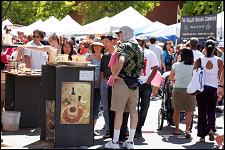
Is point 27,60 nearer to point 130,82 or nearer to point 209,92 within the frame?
point 130,82

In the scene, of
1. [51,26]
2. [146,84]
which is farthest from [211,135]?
[51,26]

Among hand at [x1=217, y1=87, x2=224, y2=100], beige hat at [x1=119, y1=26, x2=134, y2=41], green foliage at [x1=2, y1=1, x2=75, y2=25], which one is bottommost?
hand at [x1=217, y1=87, x2=224, y2=100]

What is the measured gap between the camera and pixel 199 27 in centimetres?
1828

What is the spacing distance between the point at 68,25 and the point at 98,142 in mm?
23906

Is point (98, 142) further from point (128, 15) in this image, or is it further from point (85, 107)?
point (128, 15)

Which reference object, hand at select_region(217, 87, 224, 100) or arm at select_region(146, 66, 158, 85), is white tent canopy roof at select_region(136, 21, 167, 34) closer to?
arm at select_region(146, 66, 158, 85)

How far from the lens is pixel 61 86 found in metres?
8.52

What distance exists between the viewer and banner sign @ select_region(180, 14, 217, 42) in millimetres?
17828

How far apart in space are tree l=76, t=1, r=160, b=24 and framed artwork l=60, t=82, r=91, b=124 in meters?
40.3

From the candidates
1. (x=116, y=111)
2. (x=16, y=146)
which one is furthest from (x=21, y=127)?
(x=116, y=111)

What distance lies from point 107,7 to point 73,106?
41.2 meters

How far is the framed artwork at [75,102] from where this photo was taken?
8.57 meters

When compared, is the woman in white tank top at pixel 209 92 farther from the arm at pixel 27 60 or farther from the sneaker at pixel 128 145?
the arm at pixel 27 60

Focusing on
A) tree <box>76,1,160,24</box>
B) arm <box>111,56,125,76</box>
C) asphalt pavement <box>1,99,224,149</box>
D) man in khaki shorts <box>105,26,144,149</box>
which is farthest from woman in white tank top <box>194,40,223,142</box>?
tree <box>76,1,160,24</box>
